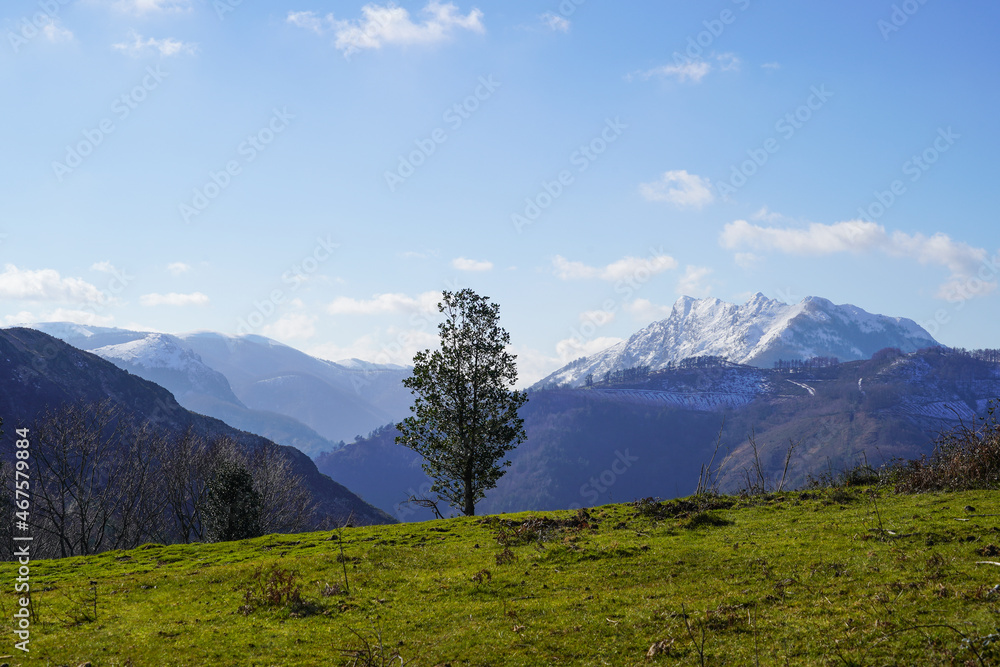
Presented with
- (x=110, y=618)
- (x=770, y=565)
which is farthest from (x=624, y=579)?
(x=110, y=618)

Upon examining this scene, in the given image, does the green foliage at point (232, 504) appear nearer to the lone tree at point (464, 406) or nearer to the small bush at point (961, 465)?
the lone tree at point (464, 406)

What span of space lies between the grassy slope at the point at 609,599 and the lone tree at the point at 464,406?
71.7 feet

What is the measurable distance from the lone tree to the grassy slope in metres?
21.9

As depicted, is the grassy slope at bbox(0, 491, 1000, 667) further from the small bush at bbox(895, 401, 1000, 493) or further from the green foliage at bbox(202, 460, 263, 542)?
the green foliage at bbox(202, 460, 263, 542)

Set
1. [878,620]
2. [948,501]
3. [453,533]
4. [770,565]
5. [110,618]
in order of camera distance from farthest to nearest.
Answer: [453,533], [948,501], [110,618], [770,565], [878,620]

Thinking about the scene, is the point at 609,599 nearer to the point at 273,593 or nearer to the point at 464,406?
A: the point at 273,593

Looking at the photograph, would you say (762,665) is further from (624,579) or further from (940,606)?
(624,579)

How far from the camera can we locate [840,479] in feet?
126

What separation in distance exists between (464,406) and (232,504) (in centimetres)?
2269

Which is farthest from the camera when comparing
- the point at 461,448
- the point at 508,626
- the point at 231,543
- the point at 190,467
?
the point at 190,467

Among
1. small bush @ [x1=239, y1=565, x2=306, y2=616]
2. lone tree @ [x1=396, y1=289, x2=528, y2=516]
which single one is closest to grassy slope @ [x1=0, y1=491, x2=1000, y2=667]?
small bush @ [x1=239, y1=565, x2=306, y2=616]

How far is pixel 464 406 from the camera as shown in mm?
51781

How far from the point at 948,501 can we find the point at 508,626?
19778 millimetres

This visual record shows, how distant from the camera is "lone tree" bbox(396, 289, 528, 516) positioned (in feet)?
169
